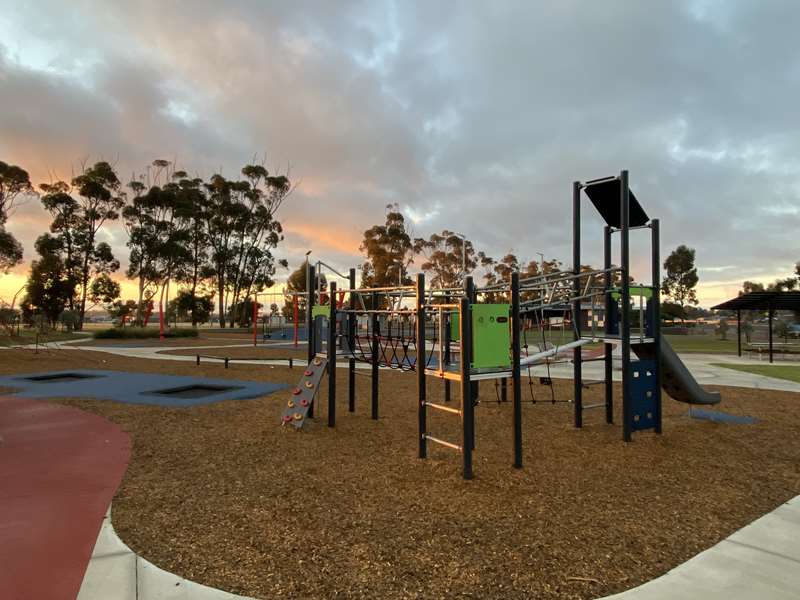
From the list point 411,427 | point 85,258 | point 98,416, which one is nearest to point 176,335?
point 85,258

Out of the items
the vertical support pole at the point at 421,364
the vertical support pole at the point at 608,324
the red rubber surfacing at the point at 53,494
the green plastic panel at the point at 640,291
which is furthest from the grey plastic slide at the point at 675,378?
the red rubber surfacing at the point at 53,494

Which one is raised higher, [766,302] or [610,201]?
[610,201]

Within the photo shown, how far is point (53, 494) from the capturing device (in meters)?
4.49

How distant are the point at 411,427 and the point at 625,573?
455cm

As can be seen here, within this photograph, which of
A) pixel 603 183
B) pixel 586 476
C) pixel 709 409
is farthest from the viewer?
pixel 709 409

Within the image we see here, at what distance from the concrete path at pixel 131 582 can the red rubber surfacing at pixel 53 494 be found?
0.08 metres

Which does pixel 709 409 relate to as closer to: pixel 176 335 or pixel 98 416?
pixel 98 416

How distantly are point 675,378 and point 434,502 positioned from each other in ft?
16.1

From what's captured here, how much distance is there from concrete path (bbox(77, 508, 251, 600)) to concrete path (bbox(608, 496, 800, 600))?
244 cm

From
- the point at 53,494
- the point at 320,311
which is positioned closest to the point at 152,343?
the point at 320,311

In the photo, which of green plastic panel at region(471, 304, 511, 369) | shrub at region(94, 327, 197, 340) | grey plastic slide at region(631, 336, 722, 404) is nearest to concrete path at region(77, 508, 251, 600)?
green plastic panel at region(471, 304, 511, 369)

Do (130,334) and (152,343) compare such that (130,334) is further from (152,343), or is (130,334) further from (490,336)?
(490,336)

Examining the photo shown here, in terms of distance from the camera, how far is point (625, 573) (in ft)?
10.2

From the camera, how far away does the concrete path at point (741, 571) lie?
283 cm
